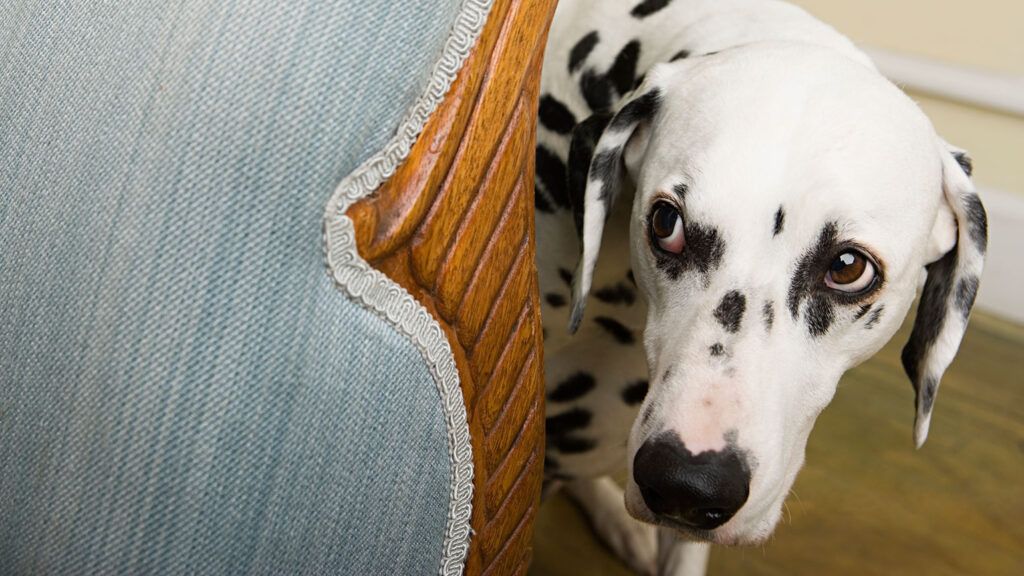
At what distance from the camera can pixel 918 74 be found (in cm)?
242

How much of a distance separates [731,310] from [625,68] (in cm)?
42

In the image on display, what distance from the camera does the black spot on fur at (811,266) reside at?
0.99 m

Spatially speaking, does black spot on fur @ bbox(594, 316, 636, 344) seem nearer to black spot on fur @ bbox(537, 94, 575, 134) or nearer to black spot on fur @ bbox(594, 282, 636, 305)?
black spot on fur @ bbox(594, 282, 636, 305)

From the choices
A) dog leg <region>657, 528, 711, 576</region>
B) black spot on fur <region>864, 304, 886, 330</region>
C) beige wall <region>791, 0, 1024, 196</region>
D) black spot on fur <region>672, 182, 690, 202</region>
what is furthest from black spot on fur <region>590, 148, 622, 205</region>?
beige wall <region>791, 0, 1024, 196</region>

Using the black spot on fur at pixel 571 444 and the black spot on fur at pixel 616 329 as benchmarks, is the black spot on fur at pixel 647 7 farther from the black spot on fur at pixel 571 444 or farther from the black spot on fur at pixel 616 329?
the black spot on fur at pixel 571 444

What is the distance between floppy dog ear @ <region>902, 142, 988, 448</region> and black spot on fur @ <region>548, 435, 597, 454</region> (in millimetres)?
480

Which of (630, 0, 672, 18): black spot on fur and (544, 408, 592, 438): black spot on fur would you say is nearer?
(630, 0, 672, 18): black spot on fur

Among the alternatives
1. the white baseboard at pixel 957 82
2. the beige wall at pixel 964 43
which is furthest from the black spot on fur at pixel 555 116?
the beige wall at pixel 964 43

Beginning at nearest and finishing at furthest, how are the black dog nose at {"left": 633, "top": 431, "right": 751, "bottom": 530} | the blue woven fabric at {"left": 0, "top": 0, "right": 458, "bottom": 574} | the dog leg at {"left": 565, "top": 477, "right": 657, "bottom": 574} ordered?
the blue woven fabric at {"left": 0, "top": 0, "right": 458, "bottom": 574}, the black dog nose at {"left": 633, "top": 431, "right": 751, "bottom": 530}, the dog leg at {"left": 565, "top": 477, "right": 657, "bottom": 574}

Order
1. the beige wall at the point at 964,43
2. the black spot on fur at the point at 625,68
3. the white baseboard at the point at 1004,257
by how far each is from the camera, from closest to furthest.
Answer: the black spot on fur at the point at 625,68 → the beige wall at the point at 964,43 → the white baseboard at the point at 1004,257

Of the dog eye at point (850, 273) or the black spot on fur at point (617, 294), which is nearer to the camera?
the dog eye at point (850, 273)

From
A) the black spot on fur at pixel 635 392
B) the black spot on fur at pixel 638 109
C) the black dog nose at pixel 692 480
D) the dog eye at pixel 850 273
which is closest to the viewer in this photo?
the black dog nose at pixel 692 480

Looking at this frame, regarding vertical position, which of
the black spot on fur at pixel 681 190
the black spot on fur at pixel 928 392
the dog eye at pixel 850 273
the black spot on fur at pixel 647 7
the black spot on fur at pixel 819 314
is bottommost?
the black spot on fur at pixel 928 392

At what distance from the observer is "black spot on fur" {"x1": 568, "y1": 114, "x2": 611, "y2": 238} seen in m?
1.17
